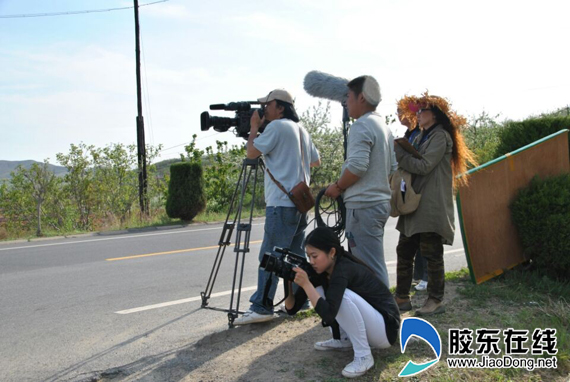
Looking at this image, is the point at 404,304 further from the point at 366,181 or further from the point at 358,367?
the point at 358,367

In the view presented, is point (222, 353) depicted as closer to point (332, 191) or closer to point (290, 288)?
point (290, 288)

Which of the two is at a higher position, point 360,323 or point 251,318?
point 360,323

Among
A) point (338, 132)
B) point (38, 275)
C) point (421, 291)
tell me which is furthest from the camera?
point (338, 132)

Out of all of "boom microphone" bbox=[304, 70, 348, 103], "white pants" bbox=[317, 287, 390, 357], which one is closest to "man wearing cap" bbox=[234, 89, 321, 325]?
"boom microphone" bbox=[304, 70, 348, 103]

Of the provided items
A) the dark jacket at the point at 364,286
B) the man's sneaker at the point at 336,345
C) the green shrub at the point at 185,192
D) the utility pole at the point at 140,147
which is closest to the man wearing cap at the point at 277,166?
the man's sneaker at the point at 336,345

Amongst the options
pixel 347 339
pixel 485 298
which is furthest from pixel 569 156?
pixel 347 339

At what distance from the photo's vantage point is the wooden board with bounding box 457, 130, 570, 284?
552cm

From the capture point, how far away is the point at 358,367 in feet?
11.6

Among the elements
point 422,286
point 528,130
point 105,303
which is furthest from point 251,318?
point 528,130

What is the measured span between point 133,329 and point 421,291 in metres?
2.83

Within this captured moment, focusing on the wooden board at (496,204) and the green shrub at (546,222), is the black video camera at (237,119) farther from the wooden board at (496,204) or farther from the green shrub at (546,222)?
the green shrub at (546,222)

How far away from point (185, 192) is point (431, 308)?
11.6m

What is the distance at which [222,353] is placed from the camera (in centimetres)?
409

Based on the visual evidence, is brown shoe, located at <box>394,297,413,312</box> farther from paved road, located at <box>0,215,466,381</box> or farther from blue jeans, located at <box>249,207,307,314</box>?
paved road, located at <box>0,215,466,381</box>
